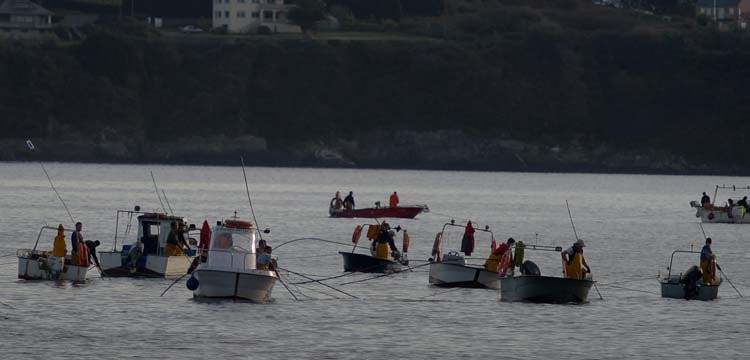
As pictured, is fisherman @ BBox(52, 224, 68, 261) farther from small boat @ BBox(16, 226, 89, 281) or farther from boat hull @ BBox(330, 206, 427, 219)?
→ boat hull @ BBox(330, 206, 427, 219)

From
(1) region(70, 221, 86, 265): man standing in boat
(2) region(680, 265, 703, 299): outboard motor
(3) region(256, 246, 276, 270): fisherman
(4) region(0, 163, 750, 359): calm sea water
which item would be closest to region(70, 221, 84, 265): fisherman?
(1) region(70, 221, 86, 265): man standing in boat

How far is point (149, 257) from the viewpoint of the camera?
52219 mm

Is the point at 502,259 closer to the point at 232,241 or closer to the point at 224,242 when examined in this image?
the point at 232,241

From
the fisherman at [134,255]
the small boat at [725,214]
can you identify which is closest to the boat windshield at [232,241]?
the fisherman at [134,255]

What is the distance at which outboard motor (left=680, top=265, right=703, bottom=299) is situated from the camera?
50.3 meters

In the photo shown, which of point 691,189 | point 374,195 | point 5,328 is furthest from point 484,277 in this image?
point 691,189

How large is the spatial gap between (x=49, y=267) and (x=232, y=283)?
294 inches

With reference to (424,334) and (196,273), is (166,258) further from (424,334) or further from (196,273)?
(424,334)

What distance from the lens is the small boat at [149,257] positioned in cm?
5206

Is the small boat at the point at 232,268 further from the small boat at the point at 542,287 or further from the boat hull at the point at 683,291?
the boat hull at the point at 683,291

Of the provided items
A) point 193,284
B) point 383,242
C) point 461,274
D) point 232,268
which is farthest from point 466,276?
point 193,284

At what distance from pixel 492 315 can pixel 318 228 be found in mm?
41410

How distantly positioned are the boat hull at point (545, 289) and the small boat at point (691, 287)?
3427mm

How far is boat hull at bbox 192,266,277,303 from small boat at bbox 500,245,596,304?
276 inches
